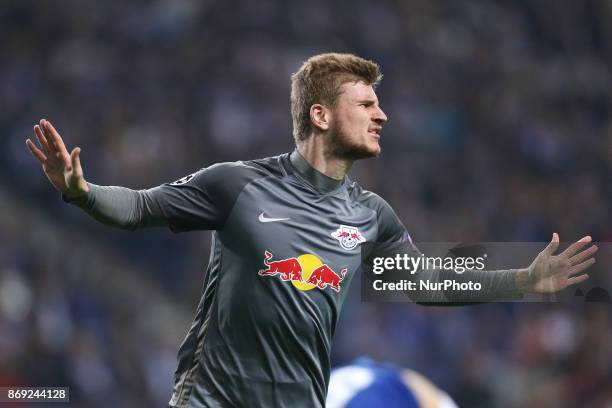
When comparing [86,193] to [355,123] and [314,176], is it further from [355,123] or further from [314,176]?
[355,123]

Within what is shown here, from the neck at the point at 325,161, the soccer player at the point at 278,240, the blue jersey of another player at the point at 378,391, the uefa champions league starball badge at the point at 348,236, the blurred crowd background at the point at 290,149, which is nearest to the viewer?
the soccer player at the point at 278,240

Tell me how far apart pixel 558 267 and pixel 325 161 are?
1.09m

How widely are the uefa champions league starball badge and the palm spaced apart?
0.77 metres

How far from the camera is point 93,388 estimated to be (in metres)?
9.10

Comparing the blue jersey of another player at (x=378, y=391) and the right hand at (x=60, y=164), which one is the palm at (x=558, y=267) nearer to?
the blue jersey of another player at (x=378, y=391)

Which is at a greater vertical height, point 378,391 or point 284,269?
point 284,269

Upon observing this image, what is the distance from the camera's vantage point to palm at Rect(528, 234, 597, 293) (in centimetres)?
426

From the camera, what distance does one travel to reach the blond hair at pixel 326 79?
4359 mm

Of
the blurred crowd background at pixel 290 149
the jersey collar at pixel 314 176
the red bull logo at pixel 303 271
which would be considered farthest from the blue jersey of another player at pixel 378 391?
the blurred crowd background at pixel 290 149

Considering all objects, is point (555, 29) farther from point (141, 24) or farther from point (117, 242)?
point (117, 242)

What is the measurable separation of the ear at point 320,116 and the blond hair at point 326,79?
0.02 metres

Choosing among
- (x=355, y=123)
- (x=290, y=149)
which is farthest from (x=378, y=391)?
(x=290, y=149)

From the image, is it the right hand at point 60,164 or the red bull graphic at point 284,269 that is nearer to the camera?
the right hand at point 60,164

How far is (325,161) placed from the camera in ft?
14.2
